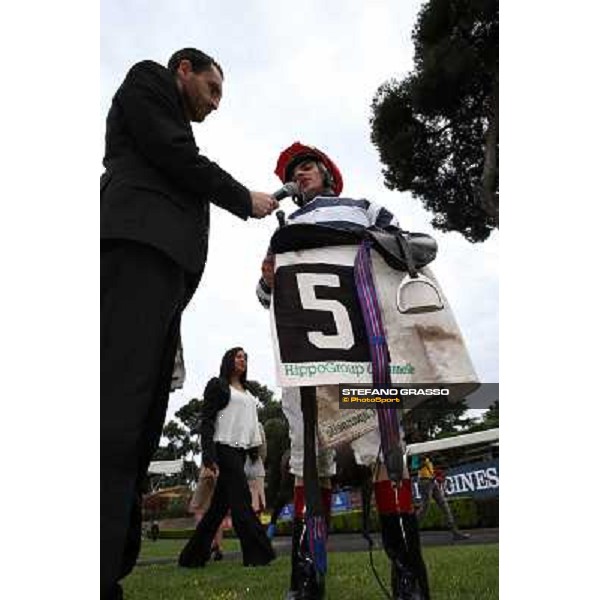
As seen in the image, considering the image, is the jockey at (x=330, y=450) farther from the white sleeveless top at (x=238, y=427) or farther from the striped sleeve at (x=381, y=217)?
the white sleeveless top at (x=238, y=427)

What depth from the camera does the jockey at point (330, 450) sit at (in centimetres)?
191

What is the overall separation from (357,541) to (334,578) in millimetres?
114

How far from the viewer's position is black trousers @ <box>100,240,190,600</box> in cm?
152

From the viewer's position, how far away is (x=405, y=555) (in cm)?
191

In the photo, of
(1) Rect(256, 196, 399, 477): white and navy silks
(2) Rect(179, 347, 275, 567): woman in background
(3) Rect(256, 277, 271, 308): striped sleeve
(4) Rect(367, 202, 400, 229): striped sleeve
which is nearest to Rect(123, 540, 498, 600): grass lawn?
(2) Rect(179, 347, 275, 567): woman in background

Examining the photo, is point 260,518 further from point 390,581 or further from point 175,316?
point 175,316

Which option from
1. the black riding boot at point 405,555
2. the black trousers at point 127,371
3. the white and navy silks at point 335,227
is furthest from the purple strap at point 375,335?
the black trousers at point 127,371

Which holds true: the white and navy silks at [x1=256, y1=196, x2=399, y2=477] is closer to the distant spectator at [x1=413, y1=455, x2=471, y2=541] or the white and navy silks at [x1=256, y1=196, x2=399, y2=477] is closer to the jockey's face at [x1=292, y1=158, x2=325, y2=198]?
the jockey's face at [x1=292, y1=158, x2=325, y2=198]

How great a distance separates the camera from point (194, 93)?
5.91 feet

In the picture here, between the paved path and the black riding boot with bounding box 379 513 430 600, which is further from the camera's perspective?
the paved path

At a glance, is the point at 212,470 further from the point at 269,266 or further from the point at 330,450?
the point at 269,266

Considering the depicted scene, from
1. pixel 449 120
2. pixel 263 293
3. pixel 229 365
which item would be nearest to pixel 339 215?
pixel 263 293

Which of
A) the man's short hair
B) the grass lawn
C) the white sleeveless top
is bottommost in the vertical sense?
the grass lawn

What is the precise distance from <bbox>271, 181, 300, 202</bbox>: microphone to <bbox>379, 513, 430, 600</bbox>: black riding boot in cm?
79
